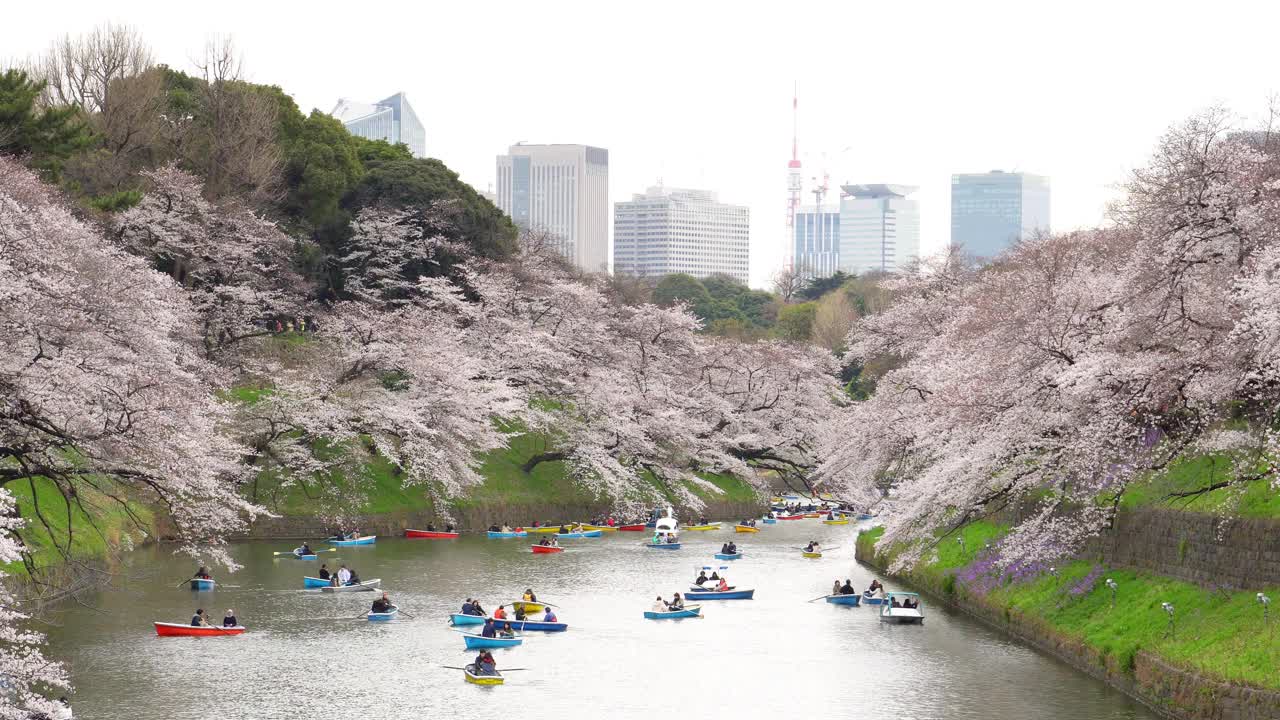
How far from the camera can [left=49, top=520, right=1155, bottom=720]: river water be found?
29.9 meters

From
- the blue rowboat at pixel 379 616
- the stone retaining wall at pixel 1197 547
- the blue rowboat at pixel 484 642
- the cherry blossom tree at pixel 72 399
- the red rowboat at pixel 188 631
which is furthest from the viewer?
the blue rowboat at pixel 379 616

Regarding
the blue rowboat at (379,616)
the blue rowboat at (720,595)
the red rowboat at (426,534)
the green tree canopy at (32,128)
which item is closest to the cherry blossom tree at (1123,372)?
the blue rowboat at (720,595)

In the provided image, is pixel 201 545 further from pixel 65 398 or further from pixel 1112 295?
pixel 1112 295

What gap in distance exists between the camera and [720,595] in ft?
151

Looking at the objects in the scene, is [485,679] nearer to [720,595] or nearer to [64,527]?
[720,595]

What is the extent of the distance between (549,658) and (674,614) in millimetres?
7326

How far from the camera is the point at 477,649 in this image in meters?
36.6

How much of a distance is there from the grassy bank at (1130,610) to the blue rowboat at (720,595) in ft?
20.8

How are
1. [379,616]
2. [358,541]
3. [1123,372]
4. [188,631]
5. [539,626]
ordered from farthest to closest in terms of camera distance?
[358,541], [379,616], [539,626], [188,631], [1123,372]

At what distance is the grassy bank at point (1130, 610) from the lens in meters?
25.3

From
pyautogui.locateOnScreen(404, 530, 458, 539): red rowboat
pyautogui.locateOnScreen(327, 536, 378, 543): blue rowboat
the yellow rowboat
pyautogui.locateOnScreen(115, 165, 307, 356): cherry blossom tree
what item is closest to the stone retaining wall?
the yellow rowboat

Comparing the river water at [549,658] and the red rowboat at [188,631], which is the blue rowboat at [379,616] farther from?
the red rowboat at [188,631]

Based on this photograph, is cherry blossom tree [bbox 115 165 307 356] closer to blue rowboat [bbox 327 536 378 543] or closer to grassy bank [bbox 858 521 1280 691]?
blue rowboat [bbox 327 536 378 543]

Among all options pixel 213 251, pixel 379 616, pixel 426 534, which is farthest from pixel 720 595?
pixel 213 251
